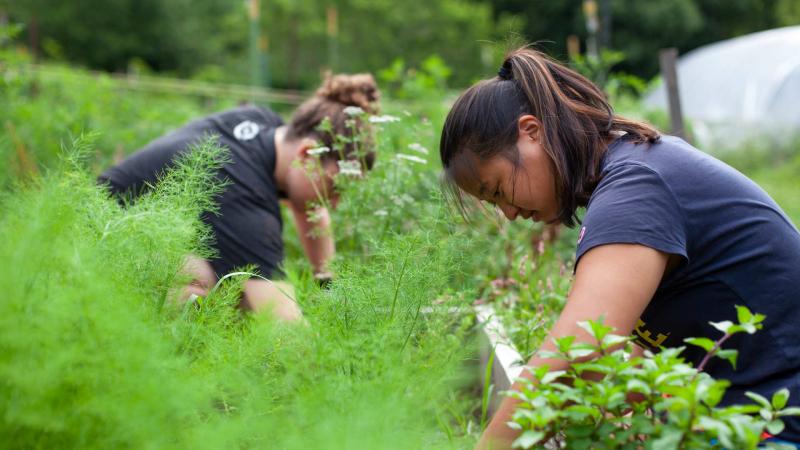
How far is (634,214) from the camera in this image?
4.54 feet

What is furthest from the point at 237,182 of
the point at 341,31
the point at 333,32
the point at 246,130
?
the point at 341,31

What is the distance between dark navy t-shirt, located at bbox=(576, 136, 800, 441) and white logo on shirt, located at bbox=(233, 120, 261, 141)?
1.83m

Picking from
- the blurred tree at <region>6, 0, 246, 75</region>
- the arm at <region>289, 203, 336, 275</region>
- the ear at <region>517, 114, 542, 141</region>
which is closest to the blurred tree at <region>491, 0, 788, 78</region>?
the blurred tree at <region>6, 0, 246, 75</region>

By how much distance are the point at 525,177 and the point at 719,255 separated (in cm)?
42

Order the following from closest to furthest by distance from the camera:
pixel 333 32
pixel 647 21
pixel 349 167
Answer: pixel 349 167, pixel 333 32, pixel 647 21

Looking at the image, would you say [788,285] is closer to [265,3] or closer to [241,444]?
[241,444]

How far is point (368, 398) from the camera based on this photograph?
1.19 meters

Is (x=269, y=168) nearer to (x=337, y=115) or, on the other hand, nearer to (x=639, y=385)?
(x=337, y=115)

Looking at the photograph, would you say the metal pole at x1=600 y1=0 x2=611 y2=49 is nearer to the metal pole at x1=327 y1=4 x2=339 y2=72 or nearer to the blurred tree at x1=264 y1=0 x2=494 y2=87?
the blurred tree at x1=264 y1=0 x2=494 y2=87

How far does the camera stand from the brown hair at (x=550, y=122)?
5.51 feet

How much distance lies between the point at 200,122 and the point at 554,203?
1.95m

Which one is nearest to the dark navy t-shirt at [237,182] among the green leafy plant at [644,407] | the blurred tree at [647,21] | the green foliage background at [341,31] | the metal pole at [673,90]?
the green leafy plant at [644,407]

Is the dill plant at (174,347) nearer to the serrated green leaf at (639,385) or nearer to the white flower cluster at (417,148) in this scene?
the serrated green leaf at (639,385)

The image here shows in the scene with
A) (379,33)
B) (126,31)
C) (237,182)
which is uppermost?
(237,182)
